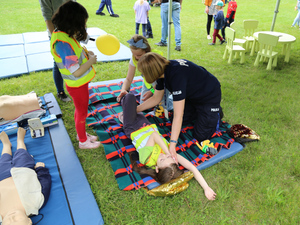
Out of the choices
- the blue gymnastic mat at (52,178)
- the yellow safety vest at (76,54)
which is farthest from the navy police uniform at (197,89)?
the blue gymnastic mat at (52,178)

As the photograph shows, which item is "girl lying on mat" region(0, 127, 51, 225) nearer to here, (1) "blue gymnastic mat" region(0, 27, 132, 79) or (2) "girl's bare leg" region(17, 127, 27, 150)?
(2) "girl's bare leg" region(17, 127, 27, 150)

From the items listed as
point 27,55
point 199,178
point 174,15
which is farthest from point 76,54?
point 174,15

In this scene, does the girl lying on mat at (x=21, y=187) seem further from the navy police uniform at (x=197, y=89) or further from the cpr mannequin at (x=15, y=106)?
the navy police uniform at (x=197, y=89)

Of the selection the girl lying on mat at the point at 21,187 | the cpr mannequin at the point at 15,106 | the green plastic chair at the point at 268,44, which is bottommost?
the girl lying on mat at the point at 21,187

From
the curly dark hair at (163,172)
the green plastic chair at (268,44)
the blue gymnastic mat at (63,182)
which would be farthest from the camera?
the green plastic chair at (268,44)

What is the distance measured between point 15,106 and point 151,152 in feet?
7.58

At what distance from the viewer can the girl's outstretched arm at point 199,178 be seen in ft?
7.42

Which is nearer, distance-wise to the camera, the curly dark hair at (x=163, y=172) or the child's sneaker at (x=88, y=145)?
the curly dark hair at (x=163, y=172)

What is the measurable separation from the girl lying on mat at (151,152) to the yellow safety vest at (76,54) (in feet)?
2.59

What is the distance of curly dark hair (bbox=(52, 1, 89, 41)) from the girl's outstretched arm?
1879mm

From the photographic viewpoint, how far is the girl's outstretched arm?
89.0 inches

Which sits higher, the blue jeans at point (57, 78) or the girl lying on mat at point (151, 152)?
the blue jeans at point (57, 78)

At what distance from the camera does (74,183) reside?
2.37 m

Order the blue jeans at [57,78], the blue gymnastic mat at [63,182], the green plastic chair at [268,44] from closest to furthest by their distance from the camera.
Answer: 1. the blue gymnastic mat at [63,182]
2. the blue jeans at [57,78]
3. the green plastic chair at [268,44]
